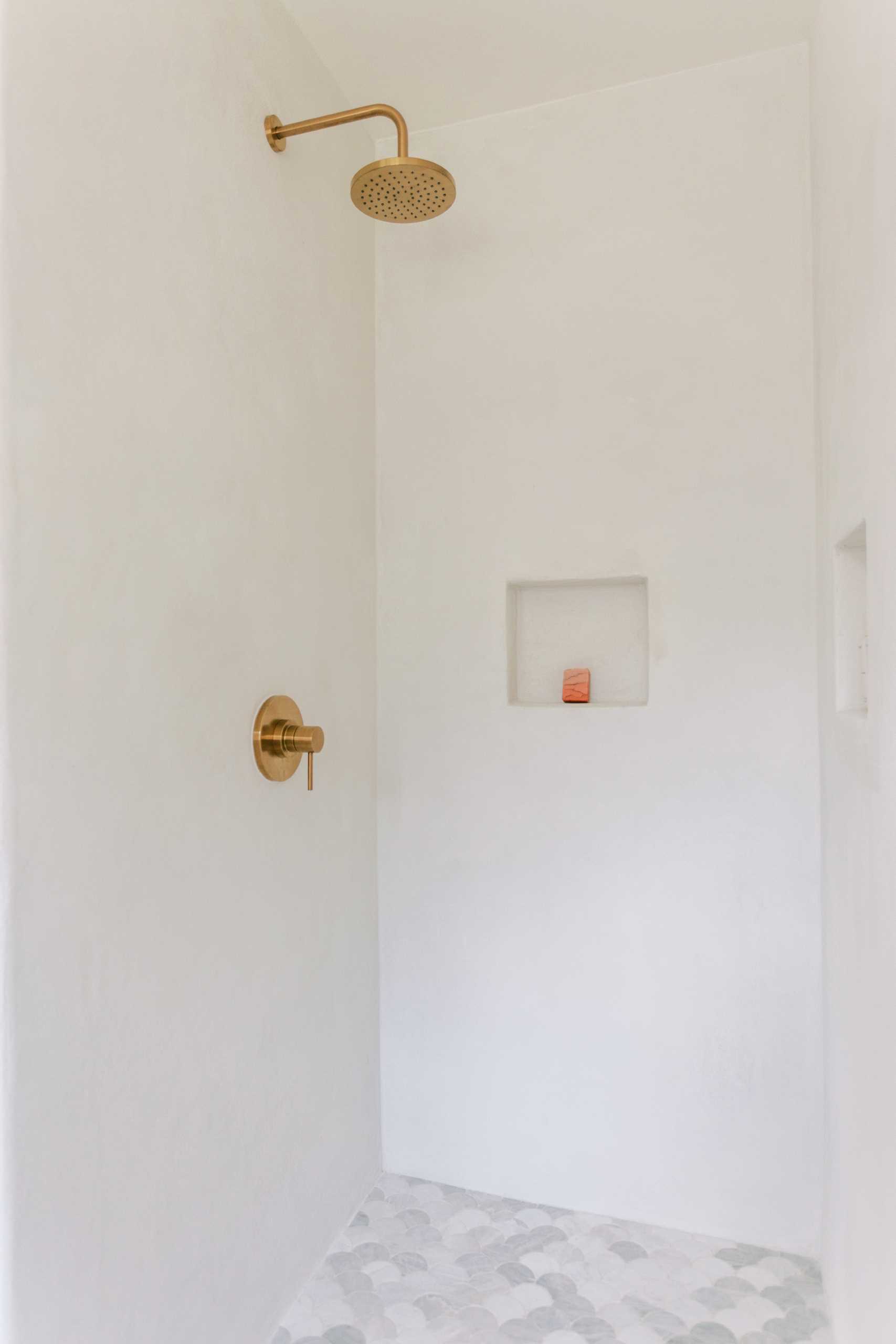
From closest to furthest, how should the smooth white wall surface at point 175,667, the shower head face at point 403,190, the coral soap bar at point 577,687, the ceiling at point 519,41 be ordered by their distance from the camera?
1. the smooth white wall surface at point 175,667
2. the shower head face at point 403,190
3. the ceiling at point 519,41
4. the coral soap bar at point 577,687

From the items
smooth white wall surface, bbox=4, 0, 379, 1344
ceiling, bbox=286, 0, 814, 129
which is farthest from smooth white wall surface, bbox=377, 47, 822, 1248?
smooth white wall surface, bbox=4, 0, 379, 1344

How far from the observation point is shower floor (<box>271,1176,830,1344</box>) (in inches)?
57.0

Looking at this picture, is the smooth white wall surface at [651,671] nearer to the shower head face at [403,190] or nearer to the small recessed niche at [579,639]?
the small recessed niche at [579,639]

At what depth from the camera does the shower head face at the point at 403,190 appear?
1.35 m

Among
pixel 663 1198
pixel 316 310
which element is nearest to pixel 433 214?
pixel 316 310

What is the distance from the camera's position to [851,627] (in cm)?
139

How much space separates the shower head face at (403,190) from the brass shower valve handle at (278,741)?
0.84m

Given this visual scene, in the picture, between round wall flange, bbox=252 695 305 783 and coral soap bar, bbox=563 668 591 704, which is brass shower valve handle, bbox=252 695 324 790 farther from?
coral soap bar, bbox=563 668 591 704

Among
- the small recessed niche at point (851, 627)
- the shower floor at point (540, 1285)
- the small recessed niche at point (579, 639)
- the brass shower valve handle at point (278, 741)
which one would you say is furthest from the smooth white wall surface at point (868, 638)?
the brass shower valve handle at point (278, 741)

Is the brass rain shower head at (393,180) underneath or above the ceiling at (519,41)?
underneath

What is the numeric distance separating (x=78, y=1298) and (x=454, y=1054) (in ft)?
3.31

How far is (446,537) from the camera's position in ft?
6.30

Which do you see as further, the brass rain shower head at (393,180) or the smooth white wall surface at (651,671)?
the smooth white wall surface at (651,671)

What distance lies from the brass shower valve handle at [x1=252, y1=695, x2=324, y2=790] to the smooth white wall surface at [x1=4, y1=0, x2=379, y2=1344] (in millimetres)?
22
